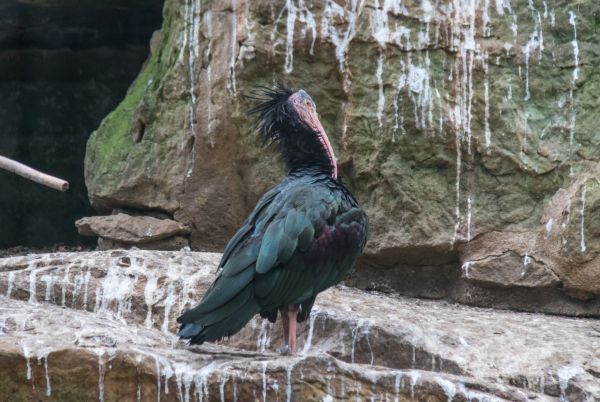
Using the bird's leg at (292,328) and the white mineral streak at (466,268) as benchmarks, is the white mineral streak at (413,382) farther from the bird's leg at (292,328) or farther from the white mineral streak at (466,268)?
the white mineral streak at (466,268)

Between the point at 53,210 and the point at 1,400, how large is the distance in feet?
17.6

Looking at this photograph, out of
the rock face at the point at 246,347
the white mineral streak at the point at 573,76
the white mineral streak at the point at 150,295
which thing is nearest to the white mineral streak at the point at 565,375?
the rock face at the point at 246,347

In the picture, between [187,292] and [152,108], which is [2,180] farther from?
[187,292]

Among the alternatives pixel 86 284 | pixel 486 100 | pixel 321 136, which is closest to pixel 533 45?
pixel 486 100

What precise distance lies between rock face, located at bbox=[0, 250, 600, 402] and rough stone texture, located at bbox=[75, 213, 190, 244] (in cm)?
70

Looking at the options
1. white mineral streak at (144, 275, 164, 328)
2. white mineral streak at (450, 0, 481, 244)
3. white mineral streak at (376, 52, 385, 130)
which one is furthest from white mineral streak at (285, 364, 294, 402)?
white mineral streak at (376, 52, 385, 130)

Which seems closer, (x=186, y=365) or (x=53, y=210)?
(x=186, y=365)

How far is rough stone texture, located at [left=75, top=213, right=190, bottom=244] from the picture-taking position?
6.83 meters

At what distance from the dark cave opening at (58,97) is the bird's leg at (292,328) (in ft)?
15.7

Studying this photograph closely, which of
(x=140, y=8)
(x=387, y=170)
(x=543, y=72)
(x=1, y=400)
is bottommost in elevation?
(x=1, y=400)

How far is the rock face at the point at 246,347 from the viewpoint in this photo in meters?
4.29

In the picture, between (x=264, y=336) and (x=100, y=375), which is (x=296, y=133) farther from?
(x=100, y=375)

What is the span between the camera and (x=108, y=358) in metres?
4.39

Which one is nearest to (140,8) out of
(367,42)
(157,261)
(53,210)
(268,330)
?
(53,210)
